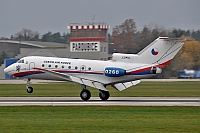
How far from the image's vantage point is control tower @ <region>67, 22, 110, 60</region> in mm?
99500

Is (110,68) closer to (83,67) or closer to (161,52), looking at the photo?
(83,67)

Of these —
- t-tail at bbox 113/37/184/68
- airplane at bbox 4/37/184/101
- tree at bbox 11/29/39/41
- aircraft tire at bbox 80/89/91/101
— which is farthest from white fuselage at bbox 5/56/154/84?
tree at bbox 11/29/39/41

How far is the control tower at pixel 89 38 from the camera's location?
9950 centimetres

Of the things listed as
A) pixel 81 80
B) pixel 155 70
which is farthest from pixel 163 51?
pixel 81 80

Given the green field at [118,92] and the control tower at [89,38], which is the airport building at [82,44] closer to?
the control tower at [89,38]

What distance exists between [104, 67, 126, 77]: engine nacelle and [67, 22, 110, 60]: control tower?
1978 inches

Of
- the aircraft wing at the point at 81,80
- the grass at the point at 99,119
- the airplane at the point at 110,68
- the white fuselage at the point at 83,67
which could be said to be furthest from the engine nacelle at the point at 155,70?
the grass at the point at 99,119

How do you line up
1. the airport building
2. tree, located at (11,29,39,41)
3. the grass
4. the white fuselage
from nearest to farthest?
the grass → the white fuselage → the airport building → tree, located at (11,29,39,41)

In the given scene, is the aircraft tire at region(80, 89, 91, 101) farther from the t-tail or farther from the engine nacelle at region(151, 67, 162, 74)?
the engine nacelle at region(151, 67, 162, 74)

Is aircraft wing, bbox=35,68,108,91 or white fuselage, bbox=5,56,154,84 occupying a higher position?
white fuselage, bbox=5,56,154,84

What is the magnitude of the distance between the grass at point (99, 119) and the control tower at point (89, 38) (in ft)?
196

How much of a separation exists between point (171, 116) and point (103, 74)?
45.2 ft

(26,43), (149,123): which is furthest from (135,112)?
(26,43)

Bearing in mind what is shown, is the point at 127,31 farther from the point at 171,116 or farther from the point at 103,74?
the point at 171,116
